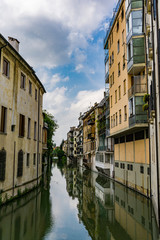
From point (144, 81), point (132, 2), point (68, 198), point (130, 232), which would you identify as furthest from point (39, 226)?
point (132, 2)

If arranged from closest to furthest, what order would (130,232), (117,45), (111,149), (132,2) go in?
(130,232) < (132,2) < (117,45) < (111,149)

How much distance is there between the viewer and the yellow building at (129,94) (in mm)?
18797

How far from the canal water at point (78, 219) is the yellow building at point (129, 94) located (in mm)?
3607

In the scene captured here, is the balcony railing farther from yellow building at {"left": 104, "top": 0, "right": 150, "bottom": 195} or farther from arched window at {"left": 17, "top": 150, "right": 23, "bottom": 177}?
arched window at {"left": 17, "top": 150, "right": 23, "bottom": 177}

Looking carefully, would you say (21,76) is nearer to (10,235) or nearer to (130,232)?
(10,235)

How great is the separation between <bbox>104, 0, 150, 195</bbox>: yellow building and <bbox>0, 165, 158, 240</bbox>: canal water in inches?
142

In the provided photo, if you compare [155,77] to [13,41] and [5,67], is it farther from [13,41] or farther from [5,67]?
[13,41]

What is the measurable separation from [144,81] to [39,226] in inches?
523

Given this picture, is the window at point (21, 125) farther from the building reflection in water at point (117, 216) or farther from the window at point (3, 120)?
the building reflection in water at point (117, 216)

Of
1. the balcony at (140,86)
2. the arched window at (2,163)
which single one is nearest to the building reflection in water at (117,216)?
the arched window at (2,163)

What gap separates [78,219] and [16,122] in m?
8.49

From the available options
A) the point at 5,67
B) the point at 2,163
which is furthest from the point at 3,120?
the point at 5,67

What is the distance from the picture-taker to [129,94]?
2052 cm

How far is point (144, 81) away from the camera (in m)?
18.6
